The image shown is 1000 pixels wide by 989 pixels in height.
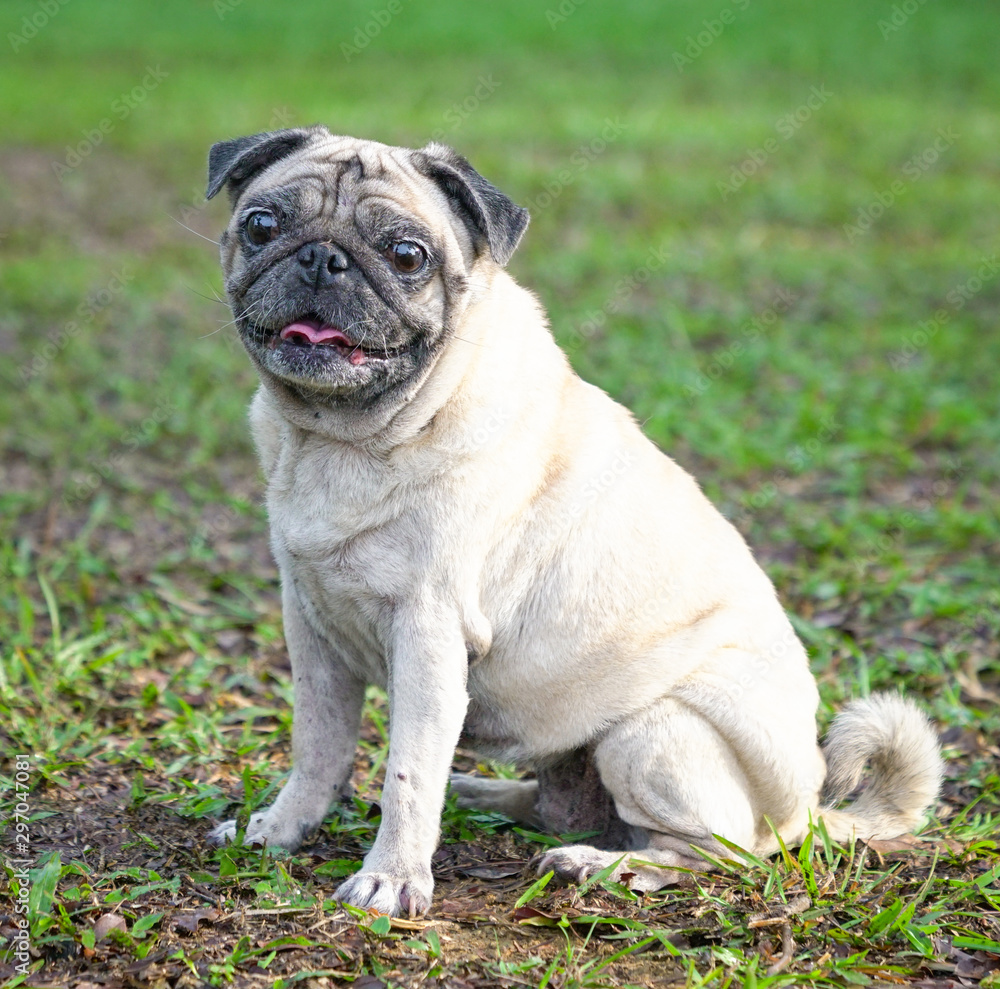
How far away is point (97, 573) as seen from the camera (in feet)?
21.4

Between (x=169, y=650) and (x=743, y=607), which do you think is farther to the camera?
(x=169, y=650)

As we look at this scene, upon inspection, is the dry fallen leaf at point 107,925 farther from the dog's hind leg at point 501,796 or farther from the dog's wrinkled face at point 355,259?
the dog's wrinkled face at point 355,259

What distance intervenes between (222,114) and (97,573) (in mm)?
10527

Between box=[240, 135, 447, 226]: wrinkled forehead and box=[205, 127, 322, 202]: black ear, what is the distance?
69 millimetres

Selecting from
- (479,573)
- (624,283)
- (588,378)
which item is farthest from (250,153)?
(624,283)

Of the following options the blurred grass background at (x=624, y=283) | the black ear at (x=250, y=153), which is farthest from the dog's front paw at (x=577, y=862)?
the black ear at (x=250, y=153)

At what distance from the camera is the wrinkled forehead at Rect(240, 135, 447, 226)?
3.79 m

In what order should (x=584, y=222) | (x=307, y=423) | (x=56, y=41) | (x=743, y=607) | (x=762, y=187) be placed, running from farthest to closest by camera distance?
(x=56, y=41), (x=762, y=187), (x=584, y=222), (x=743, y=607), (x=307, y=423)

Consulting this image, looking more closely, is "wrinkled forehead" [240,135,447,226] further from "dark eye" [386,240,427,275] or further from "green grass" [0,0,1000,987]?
"green grass" [0,0,1000,987]

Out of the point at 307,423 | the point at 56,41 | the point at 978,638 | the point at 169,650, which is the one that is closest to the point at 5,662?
the point at 169,650

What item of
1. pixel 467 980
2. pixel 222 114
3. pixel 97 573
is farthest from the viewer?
pixel 222 114

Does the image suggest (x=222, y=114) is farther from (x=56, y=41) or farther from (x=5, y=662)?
(x=5, y=662)

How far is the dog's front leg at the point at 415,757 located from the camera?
363 cm

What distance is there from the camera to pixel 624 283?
10.8 metres
